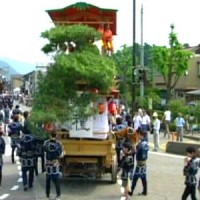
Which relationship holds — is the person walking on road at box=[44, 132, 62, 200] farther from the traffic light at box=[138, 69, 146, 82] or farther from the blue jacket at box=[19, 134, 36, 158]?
the traffic light at box=[138, 69, 146, 82]

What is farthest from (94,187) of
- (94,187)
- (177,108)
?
(177,108)

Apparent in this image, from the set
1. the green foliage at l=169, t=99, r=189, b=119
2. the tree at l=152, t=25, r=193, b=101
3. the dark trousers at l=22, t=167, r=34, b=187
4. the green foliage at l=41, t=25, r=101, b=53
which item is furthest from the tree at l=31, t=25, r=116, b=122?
the tree at l=152, t=25, r=193, b=101

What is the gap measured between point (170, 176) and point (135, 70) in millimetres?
17466

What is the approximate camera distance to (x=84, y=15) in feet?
56.7

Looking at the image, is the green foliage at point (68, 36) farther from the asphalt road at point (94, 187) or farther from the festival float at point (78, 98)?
the asphalt road at point (94, 187)

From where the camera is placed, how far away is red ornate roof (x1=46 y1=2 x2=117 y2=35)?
16.9 m

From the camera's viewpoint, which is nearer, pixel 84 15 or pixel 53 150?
pixel 53 150

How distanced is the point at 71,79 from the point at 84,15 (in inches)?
100

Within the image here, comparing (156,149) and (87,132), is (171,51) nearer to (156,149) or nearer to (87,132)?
(156,149)

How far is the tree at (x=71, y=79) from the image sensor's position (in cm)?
1548

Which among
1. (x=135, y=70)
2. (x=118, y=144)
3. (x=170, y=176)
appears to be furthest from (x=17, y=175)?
(x=135, y=70)

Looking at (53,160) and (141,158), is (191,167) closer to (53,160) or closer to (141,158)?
(141,158)

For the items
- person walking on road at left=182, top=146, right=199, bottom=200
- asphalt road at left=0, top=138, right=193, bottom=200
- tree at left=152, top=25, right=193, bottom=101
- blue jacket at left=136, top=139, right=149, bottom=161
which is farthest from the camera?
tree at left=152, top=25, right=193, bottom=101

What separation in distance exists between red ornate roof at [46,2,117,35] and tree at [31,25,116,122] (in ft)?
3.36
